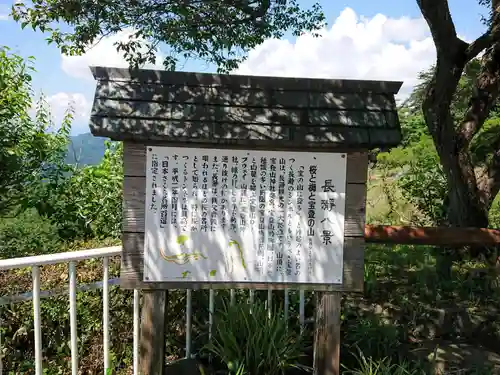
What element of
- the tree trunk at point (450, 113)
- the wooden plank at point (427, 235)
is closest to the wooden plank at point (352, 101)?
the wooden plank at point (427, 235)

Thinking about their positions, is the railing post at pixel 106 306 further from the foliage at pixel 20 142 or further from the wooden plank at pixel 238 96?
the foliage at pixel 20 142

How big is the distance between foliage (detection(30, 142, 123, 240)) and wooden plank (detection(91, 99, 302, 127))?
3.10m

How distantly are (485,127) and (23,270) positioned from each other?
271 inches

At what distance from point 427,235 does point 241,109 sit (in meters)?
2.02

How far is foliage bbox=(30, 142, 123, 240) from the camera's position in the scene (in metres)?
5.82

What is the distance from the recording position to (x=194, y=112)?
2.79m

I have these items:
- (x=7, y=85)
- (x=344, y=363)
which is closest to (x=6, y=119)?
(x=7, y=85)

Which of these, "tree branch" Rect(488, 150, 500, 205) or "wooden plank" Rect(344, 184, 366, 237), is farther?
"tree branch" Rect(488, 150, 500, 205)

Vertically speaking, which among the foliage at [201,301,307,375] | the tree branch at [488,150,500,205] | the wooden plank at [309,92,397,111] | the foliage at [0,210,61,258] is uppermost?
the wooden plank at [309,92,397,111]

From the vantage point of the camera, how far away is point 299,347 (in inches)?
131

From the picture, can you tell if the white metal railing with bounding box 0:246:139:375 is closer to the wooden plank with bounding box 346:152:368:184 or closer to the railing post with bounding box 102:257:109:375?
the railing post with bounding box 102:257:109:375

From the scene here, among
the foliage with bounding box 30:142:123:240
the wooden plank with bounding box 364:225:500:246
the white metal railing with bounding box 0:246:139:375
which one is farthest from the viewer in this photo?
the foliage with bounding box 30:142:123:240

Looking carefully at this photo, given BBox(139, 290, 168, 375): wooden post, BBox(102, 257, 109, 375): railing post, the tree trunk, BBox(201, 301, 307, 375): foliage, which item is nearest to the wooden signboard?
BBox(139, 290, 168, 375): wooden post

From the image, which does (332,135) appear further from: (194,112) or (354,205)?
(194,112)
